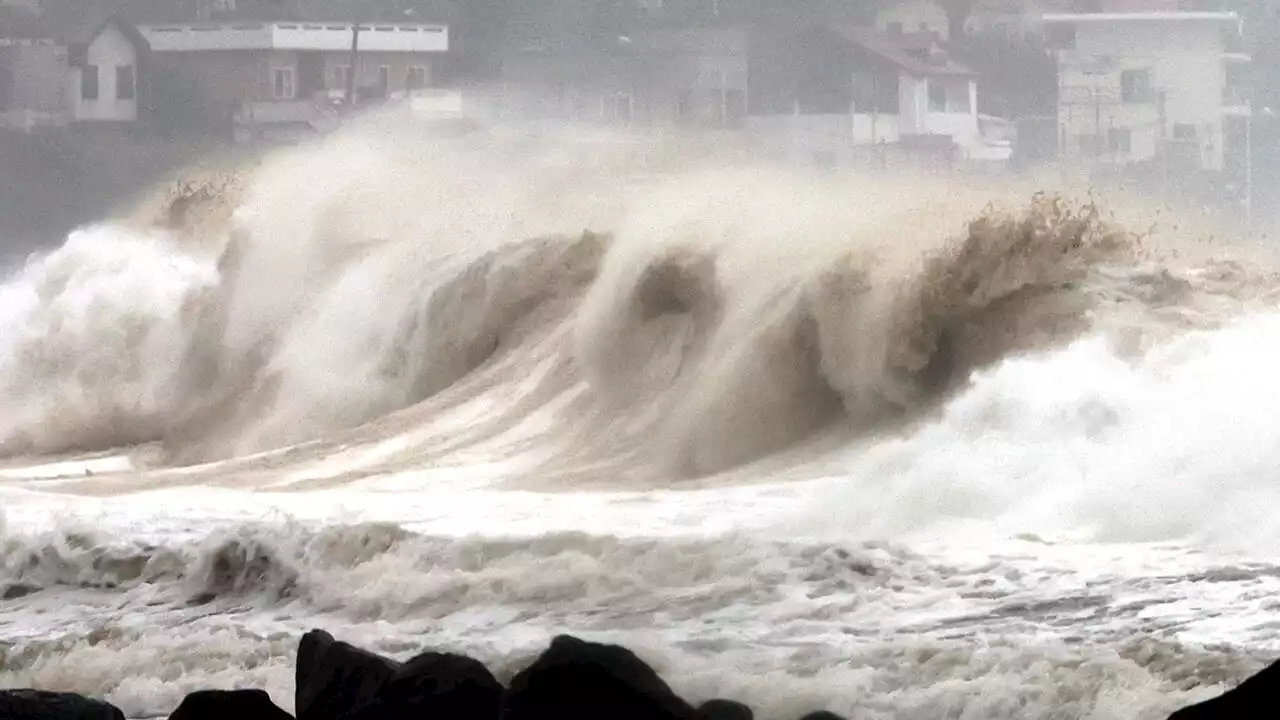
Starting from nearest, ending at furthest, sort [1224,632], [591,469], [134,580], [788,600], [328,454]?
[1224,632]
[788,600]
[134,580]
[591,469]
[328,454]

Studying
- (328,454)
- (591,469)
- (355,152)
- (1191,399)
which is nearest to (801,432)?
(591,469)

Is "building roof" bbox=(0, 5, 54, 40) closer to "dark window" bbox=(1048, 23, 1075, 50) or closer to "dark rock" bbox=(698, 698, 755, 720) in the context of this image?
"dark window" bbox=(1048, 23, 1075, 50)

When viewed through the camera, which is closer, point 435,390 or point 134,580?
point 134,580

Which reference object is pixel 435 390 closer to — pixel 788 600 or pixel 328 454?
pixel 328 454

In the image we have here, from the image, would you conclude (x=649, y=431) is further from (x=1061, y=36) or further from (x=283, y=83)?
(x=283, y=83)

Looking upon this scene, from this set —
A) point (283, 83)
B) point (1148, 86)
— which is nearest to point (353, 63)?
point (283, 83)

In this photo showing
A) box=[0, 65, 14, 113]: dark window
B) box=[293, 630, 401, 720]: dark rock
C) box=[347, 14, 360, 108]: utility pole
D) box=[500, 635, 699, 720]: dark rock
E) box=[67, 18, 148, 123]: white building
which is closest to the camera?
box=[500, 635, 699, 720]: dark rock

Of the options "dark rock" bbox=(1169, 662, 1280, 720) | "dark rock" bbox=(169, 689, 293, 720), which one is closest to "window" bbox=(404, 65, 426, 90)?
"dark rock" bbox=(169, 689, 293, 720)
